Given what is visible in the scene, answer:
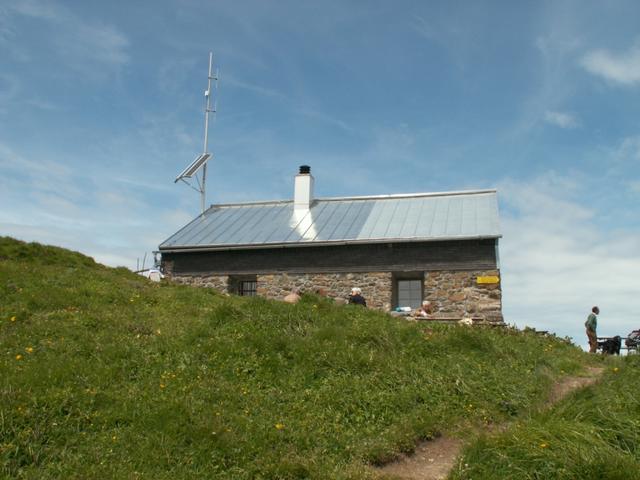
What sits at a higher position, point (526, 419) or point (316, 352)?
point (316, 352)

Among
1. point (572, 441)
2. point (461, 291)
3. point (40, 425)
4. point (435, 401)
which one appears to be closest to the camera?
point (572, 441)

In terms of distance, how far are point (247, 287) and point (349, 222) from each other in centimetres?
397

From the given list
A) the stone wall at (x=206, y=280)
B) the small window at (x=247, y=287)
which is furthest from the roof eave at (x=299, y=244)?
the small window at (x=247, y=287)

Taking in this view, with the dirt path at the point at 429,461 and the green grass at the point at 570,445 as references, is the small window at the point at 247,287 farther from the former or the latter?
the green grass at the point at 570,445

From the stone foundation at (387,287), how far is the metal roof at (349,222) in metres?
1.05

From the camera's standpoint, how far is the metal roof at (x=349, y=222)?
19.4m

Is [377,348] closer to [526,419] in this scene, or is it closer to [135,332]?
[526,419]

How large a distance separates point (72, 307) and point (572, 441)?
27.8ft

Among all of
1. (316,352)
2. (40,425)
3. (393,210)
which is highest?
(393,210)

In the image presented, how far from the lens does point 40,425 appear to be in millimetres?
6957

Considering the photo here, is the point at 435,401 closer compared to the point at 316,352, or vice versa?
the point at 435,401

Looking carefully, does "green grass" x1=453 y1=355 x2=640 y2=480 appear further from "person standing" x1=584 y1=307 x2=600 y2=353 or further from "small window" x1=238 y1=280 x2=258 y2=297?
"small window" x1=238 y1=280 x2=258 y2=297

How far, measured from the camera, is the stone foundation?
18.2 m

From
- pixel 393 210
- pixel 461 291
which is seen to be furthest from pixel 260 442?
pixel 393 210
